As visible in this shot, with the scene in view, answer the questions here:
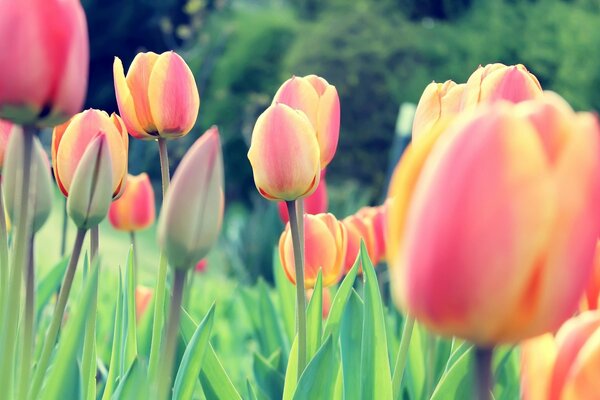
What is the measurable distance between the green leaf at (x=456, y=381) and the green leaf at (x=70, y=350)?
38 cm

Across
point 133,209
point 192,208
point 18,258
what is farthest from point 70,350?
point 133,209

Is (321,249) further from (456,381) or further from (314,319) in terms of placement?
(456,381)

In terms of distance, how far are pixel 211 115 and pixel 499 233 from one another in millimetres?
11420

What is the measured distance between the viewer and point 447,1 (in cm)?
1220

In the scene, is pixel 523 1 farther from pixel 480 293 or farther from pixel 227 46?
pixel 480 293

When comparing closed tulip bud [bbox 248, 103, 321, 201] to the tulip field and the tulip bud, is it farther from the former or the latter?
the tulip bud

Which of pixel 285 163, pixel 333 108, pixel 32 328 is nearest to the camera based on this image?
pixel 32 328

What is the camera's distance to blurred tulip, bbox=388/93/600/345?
427 mm

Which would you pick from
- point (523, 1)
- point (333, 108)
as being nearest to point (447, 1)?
point (523, 1)

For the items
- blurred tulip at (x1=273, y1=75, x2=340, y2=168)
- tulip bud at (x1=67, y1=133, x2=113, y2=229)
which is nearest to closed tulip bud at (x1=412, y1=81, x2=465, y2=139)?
blurred tulip at (x1=273, y1=75, x2=340, y2=168)

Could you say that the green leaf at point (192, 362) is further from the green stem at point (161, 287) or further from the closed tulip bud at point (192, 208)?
the closed tulip bud at point (192, 208)

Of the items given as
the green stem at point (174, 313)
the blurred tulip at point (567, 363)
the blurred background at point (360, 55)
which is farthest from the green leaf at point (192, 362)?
the blurred background at point (360, 55)

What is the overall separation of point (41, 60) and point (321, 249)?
629 millimetres

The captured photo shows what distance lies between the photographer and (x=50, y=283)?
1375 millimetres
